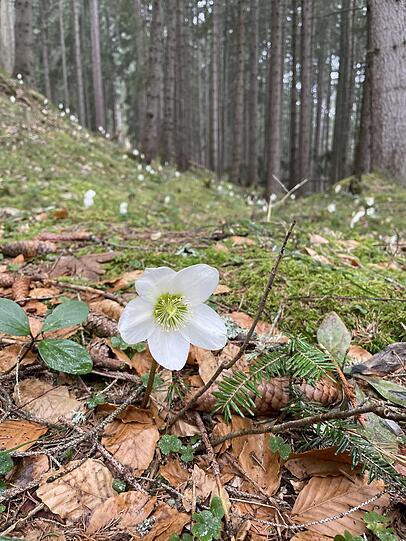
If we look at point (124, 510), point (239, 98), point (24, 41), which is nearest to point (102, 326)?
point (124, 510)

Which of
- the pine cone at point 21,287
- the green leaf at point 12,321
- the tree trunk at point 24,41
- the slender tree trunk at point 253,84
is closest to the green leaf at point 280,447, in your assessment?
the green leaf at point 12,321

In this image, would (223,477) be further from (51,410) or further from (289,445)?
(51,410)

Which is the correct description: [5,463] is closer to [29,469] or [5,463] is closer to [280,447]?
[29,469]

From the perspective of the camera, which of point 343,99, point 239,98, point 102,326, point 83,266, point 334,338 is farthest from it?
point 343,99

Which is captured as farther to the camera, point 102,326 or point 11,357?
point 102,326

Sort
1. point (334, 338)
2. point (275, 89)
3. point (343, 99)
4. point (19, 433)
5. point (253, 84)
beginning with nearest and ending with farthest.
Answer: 1. point (19, 433)
2. point (334, 338)
3. point (275, 89)
4. point (253, 84)
5. point (343, 99)

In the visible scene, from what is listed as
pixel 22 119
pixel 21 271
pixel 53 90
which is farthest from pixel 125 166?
pixel 53 90

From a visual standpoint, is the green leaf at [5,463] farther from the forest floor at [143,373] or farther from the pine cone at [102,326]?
the pine cone at [102,326]
